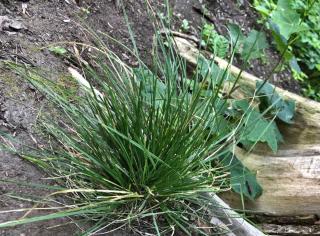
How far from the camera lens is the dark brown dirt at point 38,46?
1.87 meters

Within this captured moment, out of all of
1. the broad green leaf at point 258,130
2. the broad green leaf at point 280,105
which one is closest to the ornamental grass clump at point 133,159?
the broad green leaf at point 258,130

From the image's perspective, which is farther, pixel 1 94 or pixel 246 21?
pixel 246 21

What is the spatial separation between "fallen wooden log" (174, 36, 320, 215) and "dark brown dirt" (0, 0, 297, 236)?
22.6 inches

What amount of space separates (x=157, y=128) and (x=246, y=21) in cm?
252

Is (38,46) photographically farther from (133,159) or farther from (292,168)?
(292,168)

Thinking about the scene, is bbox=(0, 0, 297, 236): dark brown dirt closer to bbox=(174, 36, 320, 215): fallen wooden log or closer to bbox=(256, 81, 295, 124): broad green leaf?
bbox=(174, 36, 320, 215): fallen wooden log

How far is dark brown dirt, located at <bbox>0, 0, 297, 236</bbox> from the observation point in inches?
73.4

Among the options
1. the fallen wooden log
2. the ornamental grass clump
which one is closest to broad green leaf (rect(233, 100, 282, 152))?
the fallen wooden log

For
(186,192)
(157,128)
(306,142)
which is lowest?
(306,142)

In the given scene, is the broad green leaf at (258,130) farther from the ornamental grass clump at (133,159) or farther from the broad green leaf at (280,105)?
the ornamental grass clump at (133,159)

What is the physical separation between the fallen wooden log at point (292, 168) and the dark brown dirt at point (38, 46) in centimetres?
57

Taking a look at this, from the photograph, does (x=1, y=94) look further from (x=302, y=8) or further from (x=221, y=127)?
(x=302, y=8)

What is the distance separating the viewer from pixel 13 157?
6.49ft

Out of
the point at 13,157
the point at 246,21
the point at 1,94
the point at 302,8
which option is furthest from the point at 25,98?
the point at 302,8
